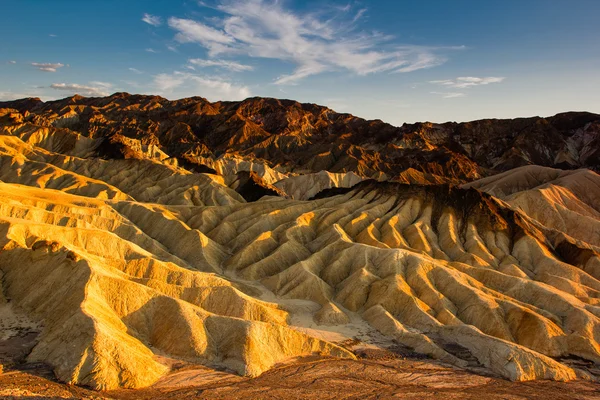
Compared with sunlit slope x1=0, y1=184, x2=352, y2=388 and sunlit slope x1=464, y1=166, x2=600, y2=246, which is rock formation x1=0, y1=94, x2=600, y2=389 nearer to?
sunlit slope x1=0, y1=184, x2=352, y2=388

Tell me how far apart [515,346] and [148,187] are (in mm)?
89768

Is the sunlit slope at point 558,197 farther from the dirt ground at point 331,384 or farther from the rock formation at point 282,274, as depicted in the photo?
the dirt ground at point 331,384

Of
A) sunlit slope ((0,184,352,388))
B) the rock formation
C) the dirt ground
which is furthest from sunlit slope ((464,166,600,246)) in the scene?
sunlit slope ((0,184,352,388))

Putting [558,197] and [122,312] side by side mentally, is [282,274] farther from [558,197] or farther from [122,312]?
[558,197]

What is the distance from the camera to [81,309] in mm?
32750

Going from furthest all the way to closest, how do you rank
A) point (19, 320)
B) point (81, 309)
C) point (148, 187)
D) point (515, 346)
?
1. point (148, 187)
2. point (515, 346)
3. point (19, 320)
4. point (81, 309)

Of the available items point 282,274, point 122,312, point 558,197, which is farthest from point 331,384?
point 558,197

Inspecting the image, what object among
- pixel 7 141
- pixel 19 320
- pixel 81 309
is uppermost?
pixel 7 141

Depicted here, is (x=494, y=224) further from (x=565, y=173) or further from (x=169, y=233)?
(x=565, y=173)

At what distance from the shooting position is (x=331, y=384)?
33.6m

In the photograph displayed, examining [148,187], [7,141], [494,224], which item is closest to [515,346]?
[494,224]

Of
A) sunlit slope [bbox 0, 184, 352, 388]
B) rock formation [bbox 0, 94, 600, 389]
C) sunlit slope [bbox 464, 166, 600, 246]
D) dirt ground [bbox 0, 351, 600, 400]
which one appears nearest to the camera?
dirt ground [bbox 0, 351, 600, 400]

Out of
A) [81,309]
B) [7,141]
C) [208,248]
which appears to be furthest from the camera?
[7,141]

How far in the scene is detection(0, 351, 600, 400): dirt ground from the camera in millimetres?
28594
